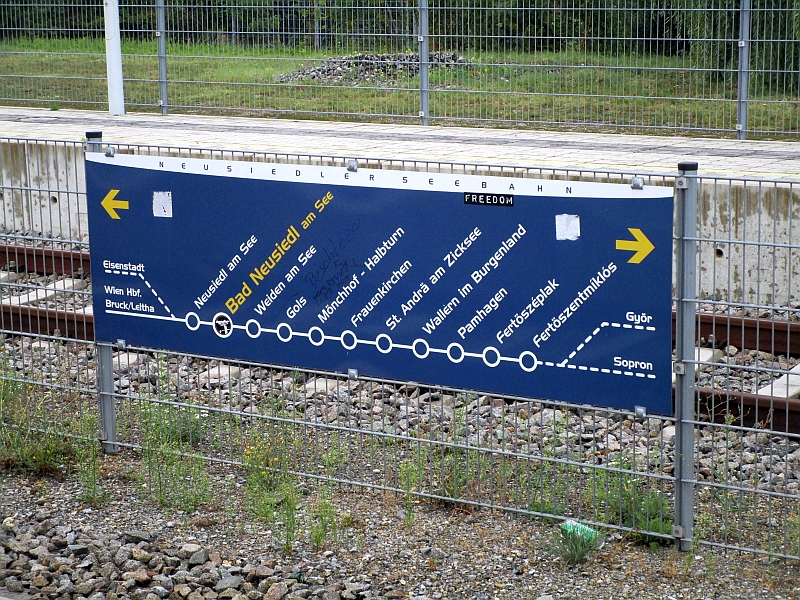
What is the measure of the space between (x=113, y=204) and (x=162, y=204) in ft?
1.14

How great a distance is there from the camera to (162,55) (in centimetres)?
1734

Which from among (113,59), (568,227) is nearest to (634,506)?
(568,227)

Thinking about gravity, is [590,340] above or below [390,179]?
below

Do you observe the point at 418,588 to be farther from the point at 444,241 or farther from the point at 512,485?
the point at 444,241

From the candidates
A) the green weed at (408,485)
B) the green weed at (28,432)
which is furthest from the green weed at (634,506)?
the green weed at (28,432)

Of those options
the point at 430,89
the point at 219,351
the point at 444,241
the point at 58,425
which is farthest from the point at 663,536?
the point at 430,89

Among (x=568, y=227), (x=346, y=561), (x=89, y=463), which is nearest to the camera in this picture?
(x=568, y=227)

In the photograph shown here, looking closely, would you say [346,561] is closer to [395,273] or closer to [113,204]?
[395,273]

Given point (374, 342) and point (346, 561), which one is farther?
point (374, 342)

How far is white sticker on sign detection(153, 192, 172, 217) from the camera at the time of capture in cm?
659

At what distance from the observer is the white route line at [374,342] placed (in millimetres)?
5777

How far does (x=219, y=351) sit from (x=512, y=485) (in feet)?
5.72

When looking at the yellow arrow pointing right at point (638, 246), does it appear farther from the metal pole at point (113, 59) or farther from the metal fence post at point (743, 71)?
the metal pole at point (113, 59)

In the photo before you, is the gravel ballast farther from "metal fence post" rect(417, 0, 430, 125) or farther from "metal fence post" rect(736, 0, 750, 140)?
"metal fence post" rect(417, 0, 430, 125)
